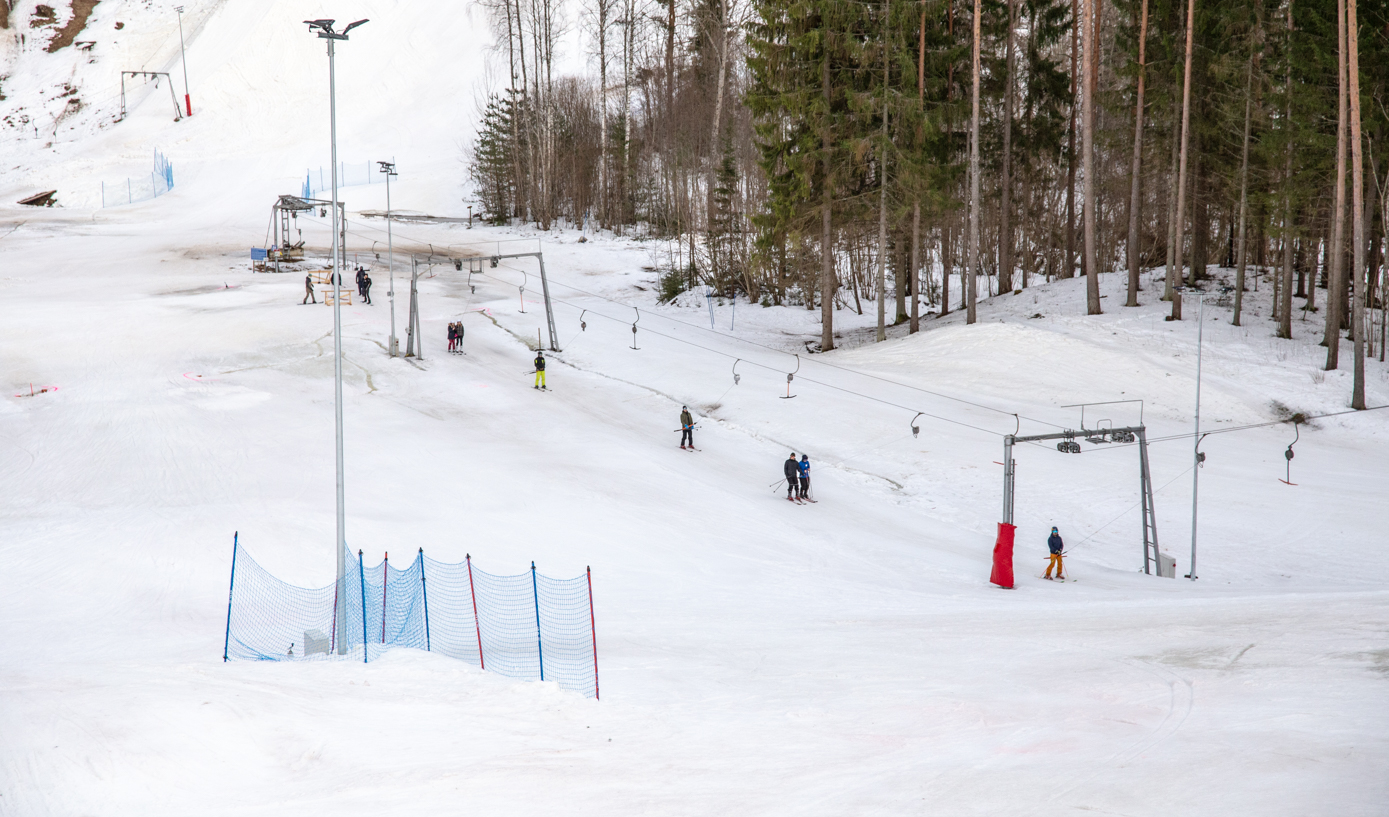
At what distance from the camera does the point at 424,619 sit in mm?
14211

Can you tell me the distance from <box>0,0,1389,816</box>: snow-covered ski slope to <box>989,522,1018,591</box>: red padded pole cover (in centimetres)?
102

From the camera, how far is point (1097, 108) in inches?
1849

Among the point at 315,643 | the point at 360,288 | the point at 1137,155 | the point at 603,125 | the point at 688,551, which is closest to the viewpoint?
the point at 315,643

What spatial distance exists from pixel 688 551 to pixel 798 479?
4.62 meters

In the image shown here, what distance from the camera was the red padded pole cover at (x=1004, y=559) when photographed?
17578 mm

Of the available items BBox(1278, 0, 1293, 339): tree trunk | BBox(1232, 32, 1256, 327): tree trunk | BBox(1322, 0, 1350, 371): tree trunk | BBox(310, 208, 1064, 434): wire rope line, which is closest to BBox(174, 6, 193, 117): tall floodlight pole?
BBox(310, 208, 1064, 434): wire rope line

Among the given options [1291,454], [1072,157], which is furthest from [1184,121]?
[1291,454]

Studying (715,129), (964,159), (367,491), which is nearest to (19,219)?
(715,129)

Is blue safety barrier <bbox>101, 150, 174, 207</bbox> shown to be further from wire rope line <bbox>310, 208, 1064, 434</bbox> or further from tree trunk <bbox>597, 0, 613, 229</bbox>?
tree trunk <bbox>597, 0, 613, 229</bbox>

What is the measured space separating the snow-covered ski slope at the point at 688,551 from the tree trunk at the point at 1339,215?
3.94ft

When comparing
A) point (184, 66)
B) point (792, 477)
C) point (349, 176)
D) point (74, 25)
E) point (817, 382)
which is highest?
point (74, 25)

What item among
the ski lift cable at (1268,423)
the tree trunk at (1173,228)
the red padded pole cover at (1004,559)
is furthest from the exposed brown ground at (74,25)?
the red padded pole cover at (1004,559)

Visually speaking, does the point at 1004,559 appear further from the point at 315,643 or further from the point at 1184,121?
the point at 1184,121

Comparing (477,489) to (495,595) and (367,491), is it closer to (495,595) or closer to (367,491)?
(367,491)
